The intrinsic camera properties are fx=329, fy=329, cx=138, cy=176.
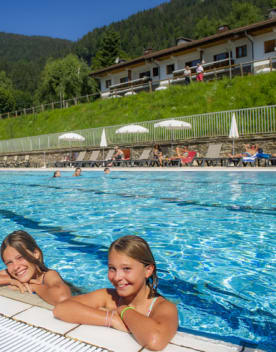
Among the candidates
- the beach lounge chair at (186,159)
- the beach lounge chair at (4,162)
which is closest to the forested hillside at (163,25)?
the beach lounge chair at (4,162)

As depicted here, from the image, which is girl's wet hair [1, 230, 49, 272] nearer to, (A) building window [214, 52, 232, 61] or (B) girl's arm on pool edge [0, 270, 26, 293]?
(B) girl's arm on pool edge [0, 270, 26, 293]

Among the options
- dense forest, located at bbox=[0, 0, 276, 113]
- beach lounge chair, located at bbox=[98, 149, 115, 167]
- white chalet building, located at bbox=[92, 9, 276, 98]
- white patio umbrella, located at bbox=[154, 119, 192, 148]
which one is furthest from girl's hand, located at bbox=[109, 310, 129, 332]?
dense forest, located at bbox=[0, 0, 276, 113]

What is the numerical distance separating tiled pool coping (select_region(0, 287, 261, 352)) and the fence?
15.4 m

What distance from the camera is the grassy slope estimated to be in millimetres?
21453

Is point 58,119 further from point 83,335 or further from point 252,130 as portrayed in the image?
point 83,335

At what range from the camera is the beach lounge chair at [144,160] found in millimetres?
17984

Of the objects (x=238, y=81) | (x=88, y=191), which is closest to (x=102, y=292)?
(x=88, y=191)

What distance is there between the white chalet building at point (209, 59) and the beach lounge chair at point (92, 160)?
10.7 m

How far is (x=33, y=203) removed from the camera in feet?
26.3

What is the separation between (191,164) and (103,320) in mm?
14972

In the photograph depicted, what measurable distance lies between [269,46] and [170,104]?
9.39 m

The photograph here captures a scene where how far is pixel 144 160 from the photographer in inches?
708

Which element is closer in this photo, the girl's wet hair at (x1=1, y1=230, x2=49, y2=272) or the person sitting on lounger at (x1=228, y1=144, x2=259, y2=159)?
the girl's wet hair at (x1=1, y1=230, x2=49, y2=272)

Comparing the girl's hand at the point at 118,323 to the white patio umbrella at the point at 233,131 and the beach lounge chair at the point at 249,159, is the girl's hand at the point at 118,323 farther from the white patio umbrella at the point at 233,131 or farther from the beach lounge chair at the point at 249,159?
the white patio umbrella at the point at 233,131
